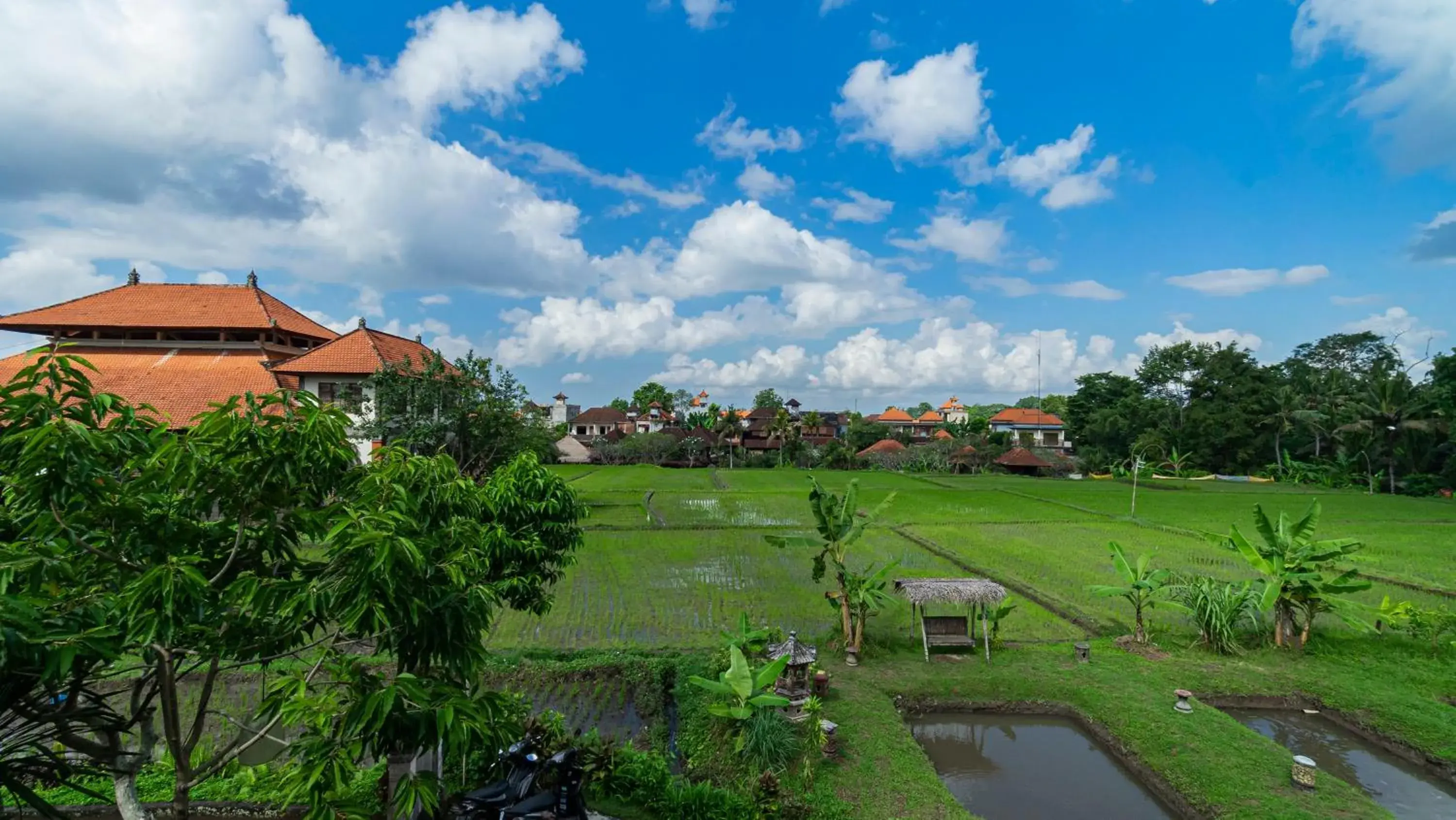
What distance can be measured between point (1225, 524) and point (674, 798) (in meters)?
25.9

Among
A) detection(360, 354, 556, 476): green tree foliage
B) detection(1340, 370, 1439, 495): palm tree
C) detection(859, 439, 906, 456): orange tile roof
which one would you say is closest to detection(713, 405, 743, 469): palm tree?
detection(859, 439, 906, 456): orange tile roof

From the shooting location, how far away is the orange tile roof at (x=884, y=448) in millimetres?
54594

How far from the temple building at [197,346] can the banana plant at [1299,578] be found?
25.5 m

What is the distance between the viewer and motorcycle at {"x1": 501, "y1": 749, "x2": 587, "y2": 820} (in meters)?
5.25

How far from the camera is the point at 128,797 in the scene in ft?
11.9

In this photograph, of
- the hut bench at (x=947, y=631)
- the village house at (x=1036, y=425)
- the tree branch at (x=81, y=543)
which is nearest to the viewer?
the tree branch at (x=81, y=543)

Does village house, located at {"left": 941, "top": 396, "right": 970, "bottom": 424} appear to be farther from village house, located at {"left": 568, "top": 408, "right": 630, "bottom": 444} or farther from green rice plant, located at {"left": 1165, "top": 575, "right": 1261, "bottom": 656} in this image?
green rice plant, located at {"left": 1165, "top": 575, "right": 1261, "bottom": 656}

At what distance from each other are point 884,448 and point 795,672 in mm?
49286

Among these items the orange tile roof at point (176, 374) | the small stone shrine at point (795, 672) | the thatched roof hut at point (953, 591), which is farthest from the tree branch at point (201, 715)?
the orange tile roof at point (176, 374)

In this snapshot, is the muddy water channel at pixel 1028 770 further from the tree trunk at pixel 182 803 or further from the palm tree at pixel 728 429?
the palm tree at pixel 728 429

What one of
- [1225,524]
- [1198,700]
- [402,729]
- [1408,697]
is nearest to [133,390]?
[402,729]

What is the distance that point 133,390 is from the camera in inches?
931

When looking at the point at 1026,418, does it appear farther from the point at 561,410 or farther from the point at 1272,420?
the point at 561,410

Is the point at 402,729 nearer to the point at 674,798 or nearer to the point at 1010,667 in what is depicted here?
the point at 674,798
